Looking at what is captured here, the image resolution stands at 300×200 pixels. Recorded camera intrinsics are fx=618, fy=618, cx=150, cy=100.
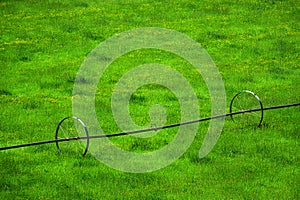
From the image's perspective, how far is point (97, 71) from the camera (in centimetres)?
3019

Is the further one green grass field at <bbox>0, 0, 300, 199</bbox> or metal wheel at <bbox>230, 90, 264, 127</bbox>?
metal wheel at <bbox>230, 90, 264, 127</bbox>

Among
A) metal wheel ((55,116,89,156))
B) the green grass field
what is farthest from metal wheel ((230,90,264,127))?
metal wheel ((55,116,89,156))

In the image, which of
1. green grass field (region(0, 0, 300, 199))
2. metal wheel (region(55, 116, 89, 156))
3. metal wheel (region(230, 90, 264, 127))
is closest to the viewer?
green grass field (region(0, 0, 300, 199))

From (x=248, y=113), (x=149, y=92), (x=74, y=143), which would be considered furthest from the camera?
(x=149, y=92)

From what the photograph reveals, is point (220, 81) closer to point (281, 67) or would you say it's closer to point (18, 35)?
point (281, 67)

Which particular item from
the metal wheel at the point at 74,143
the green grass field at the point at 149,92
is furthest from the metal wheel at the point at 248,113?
the metal wheel at the point at 74,143

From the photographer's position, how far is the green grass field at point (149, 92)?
1783 cm

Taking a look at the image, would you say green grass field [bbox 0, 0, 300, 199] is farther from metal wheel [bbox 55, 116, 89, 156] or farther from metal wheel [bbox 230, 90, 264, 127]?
metal wheel [bbox 230, 90, 264, 127]

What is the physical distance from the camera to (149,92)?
89.6 feet

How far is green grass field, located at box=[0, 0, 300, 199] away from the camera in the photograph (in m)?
17.8

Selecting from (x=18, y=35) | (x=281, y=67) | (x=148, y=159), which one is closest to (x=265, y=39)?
(x=281, y=67)

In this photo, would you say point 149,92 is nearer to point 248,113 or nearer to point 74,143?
point 248,113

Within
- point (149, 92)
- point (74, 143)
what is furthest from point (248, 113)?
point (74, 143)

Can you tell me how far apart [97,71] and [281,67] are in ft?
30.0
